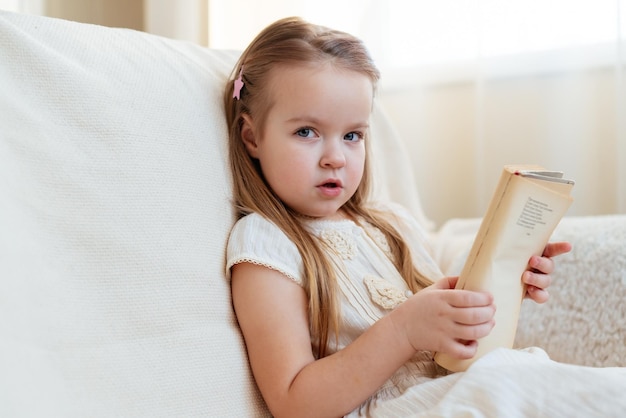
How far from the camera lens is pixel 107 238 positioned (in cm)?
73

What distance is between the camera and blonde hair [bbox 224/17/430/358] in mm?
836

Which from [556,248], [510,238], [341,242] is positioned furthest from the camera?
[341,242]

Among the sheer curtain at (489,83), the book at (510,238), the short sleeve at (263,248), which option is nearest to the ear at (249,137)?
the short sleeve at (263,248)

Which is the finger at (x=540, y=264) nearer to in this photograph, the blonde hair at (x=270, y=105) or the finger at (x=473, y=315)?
the finger at (x=473, y=315)

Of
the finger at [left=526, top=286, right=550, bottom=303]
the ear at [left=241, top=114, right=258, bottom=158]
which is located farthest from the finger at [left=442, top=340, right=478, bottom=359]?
the ear at [left=241, top=114, right=258, bottom=158]

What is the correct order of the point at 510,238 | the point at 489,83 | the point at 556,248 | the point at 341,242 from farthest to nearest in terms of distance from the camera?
the point at 489,83, the point at 341,242, the point at 556,248, the point at 510,238

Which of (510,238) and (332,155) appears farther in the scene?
(332,155)

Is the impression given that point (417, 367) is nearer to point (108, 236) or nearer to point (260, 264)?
point (260, 264)

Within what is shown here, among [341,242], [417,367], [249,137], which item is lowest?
[417,367]

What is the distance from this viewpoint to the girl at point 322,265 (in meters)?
0.76

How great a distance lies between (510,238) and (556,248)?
0.43ft

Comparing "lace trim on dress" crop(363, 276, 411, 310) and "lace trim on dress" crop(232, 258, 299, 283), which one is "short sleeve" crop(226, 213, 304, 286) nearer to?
"lace trim on dress" crop(232, 258, 299, 283)

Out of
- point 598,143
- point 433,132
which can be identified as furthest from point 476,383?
point 433,132

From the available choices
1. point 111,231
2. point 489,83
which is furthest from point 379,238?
point 489,83
